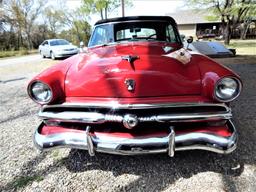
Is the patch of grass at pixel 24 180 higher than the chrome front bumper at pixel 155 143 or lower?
lower

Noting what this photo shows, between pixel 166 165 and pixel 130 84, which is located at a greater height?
pixel 130 84

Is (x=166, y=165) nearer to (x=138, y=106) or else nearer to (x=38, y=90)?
(x=138, y=106)

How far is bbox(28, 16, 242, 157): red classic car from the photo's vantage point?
2.18 meters

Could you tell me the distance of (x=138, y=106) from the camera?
215 cm

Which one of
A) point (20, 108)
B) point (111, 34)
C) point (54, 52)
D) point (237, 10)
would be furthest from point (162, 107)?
point (237, 10)

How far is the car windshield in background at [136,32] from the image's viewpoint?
385cm

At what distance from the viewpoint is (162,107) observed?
2.17 metres

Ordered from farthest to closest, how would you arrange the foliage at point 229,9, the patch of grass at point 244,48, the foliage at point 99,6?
the foliage at point 99,6
the foliage at point 229,9
the patch of grass at point 244,48

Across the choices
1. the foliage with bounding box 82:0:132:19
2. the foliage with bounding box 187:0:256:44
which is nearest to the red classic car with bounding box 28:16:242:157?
the foliage with bounding box 187:0:256:44

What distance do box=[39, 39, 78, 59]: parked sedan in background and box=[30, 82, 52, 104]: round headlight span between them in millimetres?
12877

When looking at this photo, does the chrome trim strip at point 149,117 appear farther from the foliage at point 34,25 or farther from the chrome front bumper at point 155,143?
the foliage at point 34,25

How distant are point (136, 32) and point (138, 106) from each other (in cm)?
208

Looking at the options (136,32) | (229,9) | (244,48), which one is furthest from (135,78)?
(229,9)

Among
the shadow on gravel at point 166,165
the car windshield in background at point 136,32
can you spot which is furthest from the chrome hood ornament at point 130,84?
the car windshield in background at point 136,32
